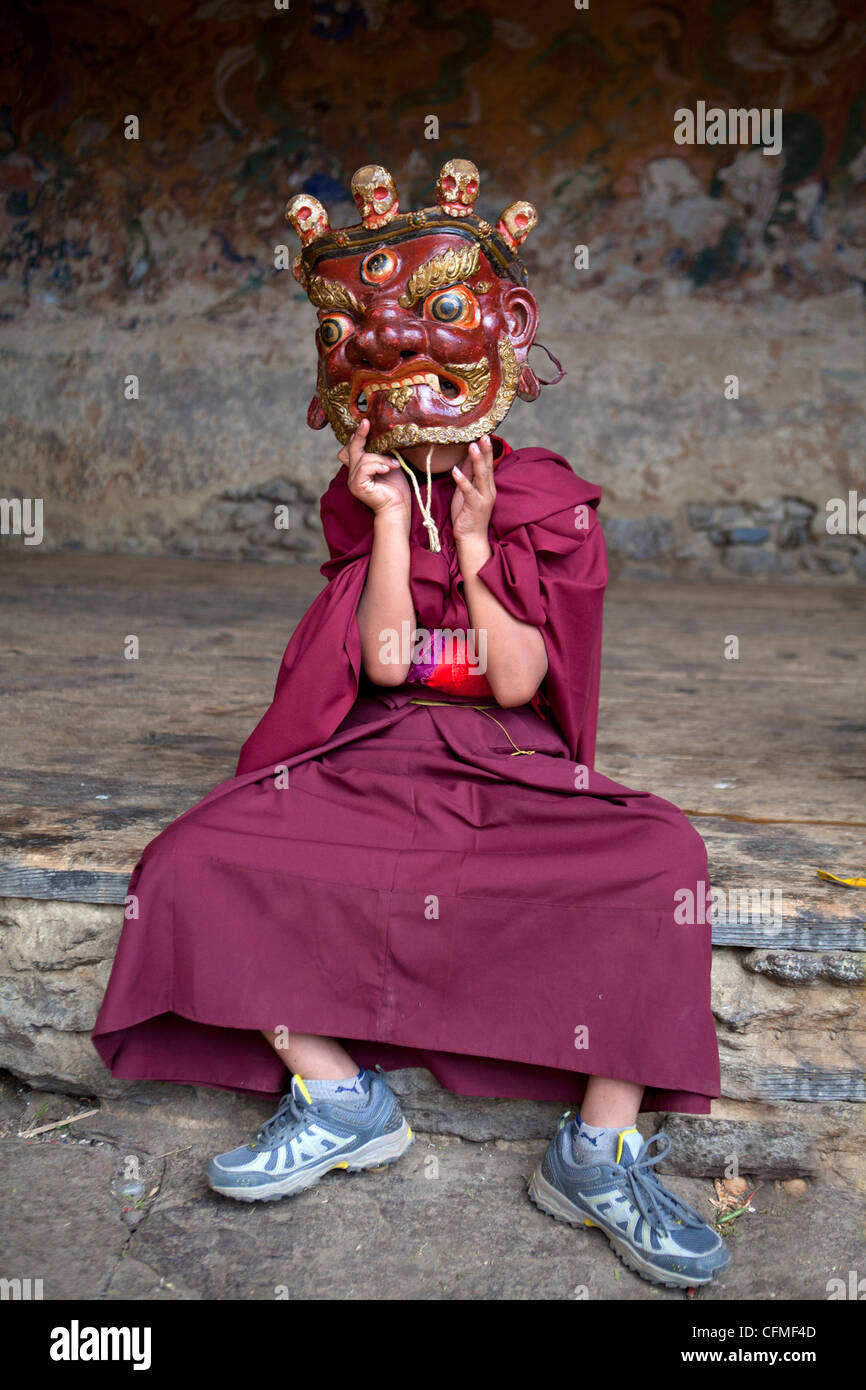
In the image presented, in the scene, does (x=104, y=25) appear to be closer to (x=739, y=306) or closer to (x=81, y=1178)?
(x=739, y=306)

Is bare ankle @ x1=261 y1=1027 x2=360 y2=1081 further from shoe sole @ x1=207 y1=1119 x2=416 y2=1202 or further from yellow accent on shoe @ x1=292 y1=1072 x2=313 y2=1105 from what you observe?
shoe sole @ x1=207 y1=1119 x2=416 y2=1202

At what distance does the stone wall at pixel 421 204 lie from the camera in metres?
6.91

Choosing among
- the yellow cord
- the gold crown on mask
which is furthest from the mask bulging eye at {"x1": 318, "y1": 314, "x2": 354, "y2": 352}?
the yellow cord

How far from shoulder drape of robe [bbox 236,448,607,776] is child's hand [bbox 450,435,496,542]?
0.04 metres

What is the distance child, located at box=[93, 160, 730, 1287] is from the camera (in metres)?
1.76

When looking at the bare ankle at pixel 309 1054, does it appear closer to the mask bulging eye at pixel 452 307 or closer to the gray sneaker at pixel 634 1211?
the gray sneaker at pixel 634 1211

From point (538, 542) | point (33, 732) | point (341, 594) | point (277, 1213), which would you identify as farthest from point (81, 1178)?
point (33, 732)

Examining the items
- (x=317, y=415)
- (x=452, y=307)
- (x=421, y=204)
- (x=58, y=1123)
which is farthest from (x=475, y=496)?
(x=421, y=204)

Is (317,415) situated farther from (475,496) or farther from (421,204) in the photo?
(421,204)

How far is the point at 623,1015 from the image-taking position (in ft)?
5.72

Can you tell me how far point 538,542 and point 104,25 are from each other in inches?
269

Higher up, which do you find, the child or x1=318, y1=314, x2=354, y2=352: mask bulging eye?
x1=318, y1=314, x2=354, y2=352: mask bulging eye

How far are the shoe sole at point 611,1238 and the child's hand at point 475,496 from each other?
1.00 meters

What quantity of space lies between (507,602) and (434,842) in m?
0.41
